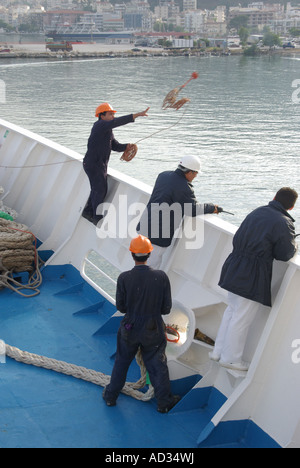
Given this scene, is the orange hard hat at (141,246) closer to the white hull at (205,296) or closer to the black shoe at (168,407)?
the white hull at (205,296)

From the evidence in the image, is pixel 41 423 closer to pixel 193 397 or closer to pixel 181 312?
pixel 193 397

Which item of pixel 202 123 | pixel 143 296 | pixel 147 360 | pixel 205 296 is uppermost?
pixel 143 296

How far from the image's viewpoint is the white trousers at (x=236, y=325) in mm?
3777

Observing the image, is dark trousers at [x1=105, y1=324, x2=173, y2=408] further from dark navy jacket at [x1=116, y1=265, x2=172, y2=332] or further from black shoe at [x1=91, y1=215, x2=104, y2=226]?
black shoe at [x1=91, y1=215, x2=104, y2=226]

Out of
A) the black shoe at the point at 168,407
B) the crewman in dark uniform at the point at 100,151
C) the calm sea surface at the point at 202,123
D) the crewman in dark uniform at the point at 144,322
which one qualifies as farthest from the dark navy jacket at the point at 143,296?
the calm sea surface at the point at 202,123

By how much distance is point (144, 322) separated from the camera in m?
3.90

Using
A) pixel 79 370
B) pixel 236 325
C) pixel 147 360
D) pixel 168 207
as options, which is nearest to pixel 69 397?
pixel 79 370

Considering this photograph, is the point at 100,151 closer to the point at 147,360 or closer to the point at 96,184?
the point at 96,184

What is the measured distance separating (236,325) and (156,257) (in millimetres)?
1207

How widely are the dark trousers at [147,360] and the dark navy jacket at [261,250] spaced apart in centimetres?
64

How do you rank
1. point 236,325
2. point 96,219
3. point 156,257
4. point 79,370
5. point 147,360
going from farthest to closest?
point 96,219
point 156,257
point 79,370
point 147,360
point 236,325

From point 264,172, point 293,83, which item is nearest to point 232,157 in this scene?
point 264,172
